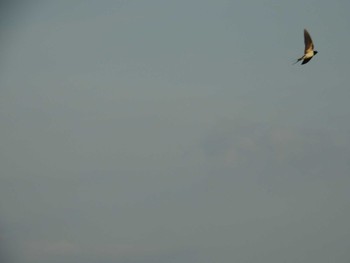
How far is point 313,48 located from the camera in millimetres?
67562
